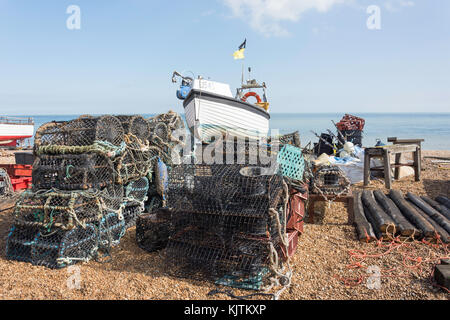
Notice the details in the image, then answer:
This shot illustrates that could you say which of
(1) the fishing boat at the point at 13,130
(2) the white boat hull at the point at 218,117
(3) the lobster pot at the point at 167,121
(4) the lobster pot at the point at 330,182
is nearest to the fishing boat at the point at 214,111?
(2) the white boat hull at the point at 218,117

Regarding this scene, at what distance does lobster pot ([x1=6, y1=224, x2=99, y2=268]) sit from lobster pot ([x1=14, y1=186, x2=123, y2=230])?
12 centimetres

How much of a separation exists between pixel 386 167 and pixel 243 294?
619cm

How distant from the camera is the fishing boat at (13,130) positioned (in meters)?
26.3

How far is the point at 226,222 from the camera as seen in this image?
3691mm

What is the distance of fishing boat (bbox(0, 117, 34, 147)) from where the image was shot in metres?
26.3

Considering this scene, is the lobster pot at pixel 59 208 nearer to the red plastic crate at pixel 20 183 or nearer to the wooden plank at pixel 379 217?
the wooden plank at pixel 379 217

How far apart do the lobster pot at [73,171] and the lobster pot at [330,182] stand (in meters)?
3.72

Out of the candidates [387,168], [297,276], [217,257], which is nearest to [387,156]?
[387,168]

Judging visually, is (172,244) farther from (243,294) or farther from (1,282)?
(1,282)

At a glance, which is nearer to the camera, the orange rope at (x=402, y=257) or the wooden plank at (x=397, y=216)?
the orange rope at (x=402, y=257)

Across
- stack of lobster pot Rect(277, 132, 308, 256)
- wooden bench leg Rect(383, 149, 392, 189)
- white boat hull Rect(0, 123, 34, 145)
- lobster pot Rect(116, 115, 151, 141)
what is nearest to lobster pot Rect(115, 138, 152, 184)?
lobster pot Rect(116, 115, 151, 141)

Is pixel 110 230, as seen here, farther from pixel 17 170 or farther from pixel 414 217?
pixel 17 170

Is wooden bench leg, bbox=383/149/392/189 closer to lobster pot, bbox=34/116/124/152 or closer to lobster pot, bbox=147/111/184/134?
lobster pot, bbox=147/111/184/134
